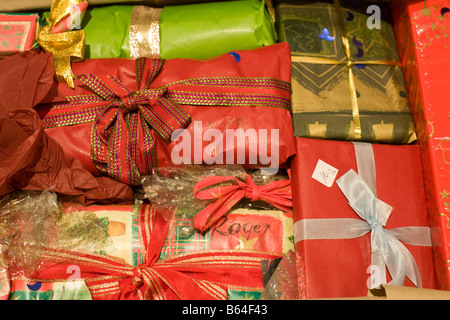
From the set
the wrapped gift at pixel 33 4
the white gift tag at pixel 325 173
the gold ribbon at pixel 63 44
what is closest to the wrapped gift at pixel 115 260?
the white gift tag at pixel 325 173

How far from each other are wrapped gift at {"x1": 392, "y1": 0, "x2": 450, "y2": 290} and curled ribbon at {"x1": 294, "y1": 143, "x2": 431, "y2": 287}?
0.22 feet

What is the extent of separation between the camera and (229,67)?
3.96ft

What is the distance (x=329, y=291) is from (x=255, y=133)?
49 cm

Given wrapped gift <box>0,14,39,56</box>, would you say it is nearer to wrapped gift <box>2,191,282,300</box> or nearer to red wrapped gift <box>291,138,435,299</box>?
wrapped gift <box>2,191,282,300</box>

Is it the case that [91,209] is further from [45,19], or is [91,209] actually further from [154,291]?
[45,19]

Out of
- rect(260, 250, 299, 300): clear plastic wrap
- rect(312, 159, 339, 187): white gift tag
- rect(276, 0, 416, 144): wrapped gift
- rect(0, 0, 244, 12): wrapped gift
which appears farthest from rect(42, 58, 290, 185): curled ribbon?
rect(260, 250, 299, 300): clear plastic wrap

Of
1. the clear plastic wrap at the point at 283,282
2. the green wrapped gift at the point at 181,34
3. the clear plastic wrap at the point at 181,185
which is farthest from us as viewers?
the green wrapped gift at the point at 181,34

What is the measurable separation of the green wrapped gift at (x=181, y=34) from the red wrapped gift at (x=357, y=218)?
446 millimetres

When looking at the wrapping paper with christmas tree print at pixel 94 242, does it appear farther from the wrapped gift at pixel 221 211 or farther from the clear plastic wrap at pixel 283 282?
the clear plastic wrap at pixel 283 282

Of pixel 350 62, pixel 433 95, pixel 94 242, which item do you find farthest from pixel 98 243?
pixel 433 95

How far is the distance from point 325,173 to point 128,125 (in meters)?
0.62

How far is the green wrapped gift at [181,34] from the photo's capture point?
130cm

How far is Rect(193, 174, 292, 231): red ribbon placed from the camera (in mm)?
1115

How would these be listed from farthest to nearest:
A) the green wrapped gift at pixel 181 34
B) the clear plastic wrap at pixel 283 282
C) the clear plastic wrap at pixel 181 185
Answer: the green wrapped gift at pixel 181 34 < the clear plastic wrap at pixel 181 185 < the clear plastic wrap at pixel 283 282
